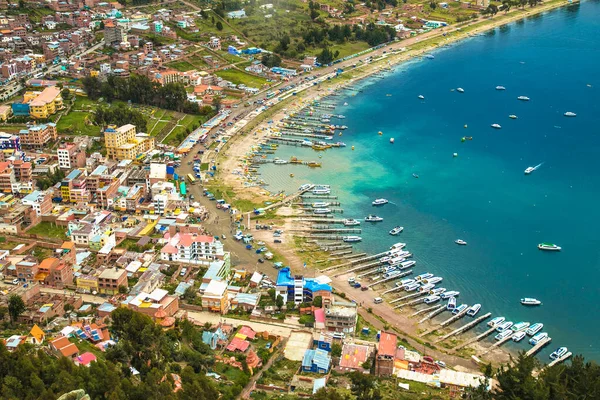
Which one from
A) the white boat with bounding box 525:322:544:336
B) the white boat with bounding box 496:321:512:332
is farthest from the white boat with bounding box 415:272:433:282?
the white boat with bounding box 525:322:544:336

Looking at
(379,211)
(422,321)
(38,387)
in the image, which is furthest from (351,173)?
(38,387)

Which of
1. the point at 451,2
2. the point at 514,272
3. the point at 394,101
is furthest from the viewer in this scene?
the point at 451,2

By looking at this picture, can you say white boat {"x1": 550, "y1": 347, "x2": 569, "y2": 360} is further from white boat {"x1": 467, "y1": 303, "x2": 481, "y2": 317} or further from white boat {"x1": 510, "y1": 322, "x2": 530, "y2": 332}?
white boat {"x1": 467, "y1": 303, "x2": 481, "y2": 317}

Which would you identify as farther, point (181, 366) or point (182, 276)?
point (182, 276)

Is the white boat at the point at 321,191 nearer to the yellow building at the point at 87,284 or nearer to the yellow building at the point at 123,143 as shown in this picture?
the yellow building at the point at 123,143

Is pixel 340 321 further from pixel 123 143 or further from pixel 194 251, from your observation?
pixel 123 143

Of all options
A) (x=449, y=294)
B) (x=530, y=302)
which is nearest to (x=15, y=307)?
(x=449, y=294)

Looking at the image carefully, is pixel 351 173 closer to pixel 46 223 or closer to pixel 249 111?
pixel 249 111
